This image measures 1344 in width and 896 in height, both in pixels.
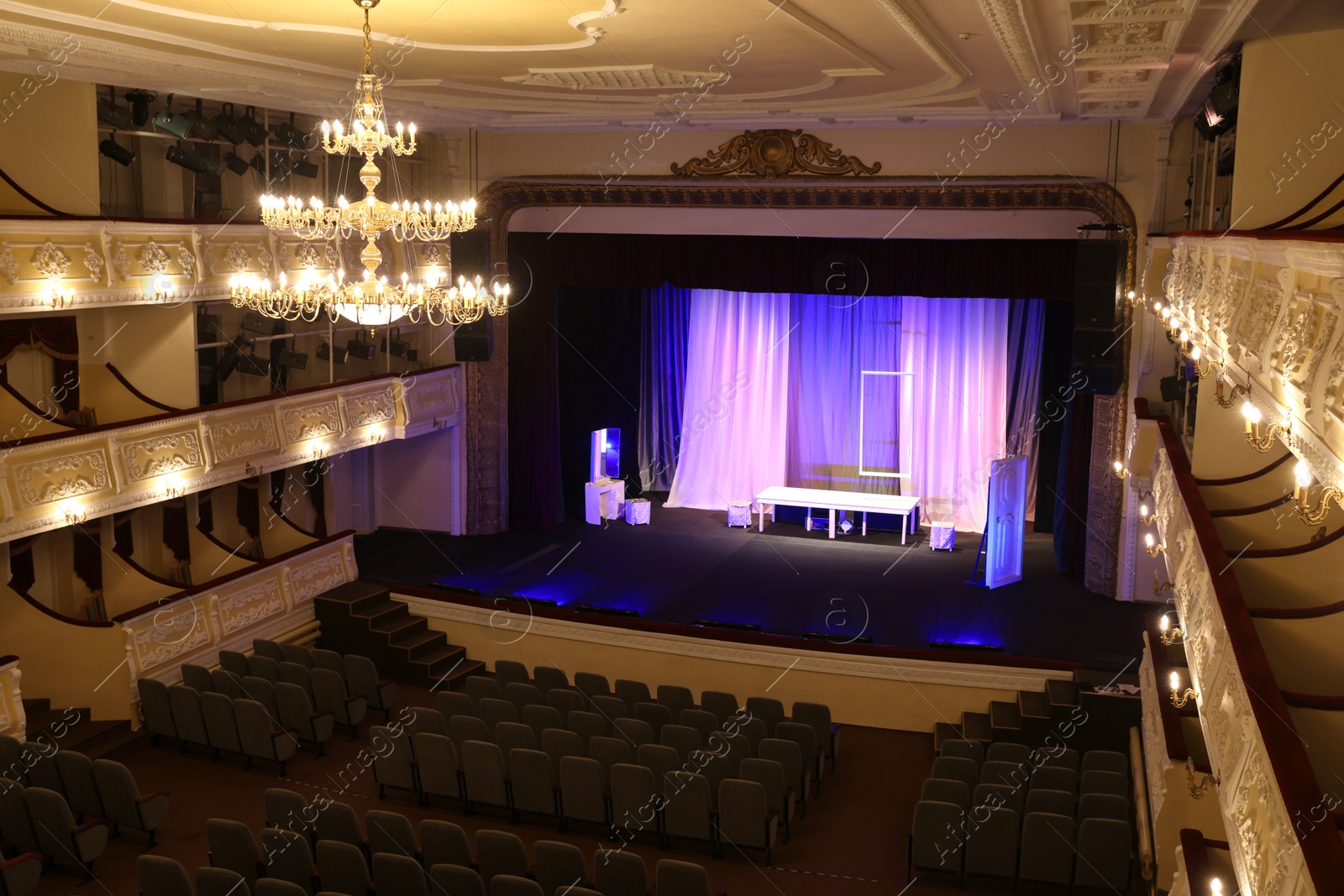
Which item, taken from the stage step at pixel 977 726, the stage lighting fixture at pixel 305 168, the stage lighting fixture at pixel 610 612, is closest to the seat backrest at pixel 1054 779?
the stage step at pixel 977 726

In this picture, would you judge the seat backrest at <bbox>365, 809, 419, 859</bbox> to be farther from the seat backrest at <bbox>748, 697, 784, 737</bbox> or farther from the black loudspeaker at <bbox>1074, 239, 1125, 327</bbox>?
the black loudspeaker at <bbox>1074, 239, 1125, 327</bbox>

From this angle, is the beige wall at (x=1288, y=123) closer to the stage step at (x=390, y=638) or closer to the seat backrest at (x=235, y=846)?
the seat backrest at (x=235, y=846)

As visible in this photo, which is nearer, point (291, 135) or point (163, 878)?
point (163, 878)

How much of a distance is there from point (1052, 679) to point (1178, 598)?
4.29 m

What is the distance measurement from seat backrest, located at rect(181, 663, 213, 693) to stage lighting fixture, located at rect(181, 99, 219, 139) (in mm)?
6177

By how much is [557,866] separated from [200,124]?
9.77 metres

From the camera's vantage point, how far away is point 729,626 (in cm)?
1264

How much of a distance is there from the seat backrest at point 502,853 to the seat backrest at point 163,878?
1.81 meters

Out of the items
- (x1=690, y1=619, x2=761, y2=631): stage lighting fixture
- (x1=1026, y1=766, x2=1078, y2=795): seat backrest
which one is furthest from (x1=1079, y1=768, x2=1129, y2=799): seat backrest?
(x1=690, y1=619, x2=761, y2=631): stage lighting fixture

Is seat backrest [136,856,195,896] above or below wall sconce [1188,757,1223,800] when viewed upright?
below

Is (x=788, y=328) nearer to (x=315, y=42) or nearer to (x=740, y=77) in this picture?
(x=740, y=77)

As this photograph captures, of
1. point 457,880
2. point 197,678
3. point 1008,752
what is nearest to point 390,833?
point 457,880

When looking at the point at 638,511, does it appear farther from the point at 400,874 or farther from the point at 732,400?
the point at 400,874

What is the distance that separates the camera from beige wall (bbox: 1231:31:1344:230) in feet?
25.2
